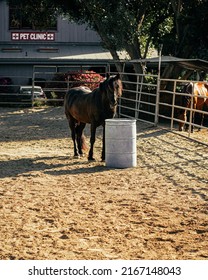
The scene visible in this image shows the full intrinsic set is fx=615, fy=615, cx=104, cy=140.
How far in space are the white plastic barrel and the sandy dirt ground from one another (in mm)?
232

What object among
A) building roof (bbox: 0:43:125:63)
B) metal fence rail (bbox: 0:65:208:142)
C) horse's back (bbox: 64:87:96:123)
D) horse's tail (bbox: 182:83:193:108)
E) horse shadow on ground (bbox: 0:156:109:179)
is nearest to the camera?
horse shadow on ground (bbox: 0:156:109:179)

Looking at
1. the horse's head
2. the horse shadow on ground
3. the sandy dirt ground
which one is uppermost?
the horse's head

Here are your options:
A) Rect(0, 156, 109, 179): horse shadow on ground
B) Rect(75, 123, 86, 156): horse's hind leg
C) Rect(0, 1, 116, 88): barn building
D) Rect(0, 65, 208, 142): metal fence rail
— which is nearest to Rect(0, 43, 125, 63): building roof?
Rect(0, 1, 116, 88): barn building

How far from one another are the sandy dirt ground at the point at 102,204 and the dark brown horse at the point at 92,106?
524 mm

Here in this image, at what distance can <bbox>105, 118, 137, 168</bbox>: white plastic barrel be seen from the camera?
10508mm

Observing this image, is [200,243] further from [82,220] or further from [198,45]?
[198,45]

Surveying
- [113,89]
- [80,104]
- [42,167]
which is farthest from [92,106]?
[42,167]

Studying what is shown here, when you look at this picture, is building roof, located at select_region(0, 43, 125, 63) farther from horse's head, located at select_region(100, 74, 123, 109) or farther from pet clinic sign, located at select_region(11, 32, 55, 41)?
horse's head, located at select_region(100, 74, 123, 109)

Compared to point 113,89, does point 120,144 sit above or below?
below

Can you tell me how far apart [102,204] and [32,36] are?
2913 cm

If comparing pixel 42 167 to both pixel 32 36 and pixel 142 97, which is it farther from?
pixel 32 36

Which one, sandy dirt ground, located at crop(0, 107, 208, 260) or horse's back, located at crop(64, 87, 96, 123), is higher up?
horse's back, located at crop(64, 87, 96, 123)

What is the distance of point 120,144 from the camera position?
1055 centimetres

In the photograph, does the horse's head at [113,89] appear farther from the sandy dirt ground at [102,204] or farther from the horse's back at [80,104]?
the sandy dirt ground at [102,204]
